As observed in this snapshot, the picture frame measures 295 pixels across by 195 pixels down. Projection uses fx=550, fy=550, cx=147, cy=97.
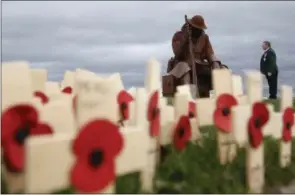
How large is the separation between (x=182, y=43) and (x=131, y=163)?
5374 mm

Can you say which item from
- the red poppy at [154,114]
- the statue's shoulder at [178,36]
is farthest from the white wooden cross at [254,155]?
the statue's shoulder at [178,36]

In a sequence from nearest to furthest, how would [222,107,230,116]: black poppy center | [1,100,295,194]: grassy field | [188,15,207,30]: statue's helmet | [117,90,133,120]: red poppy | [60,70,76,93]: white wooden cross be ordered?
[1,100,295,194]: grassy field, [222,107,230,116]: black poppy center, [117,90,133,120]: red poppy, [60,70,76,93]: white wooden cross, [188,15,207,30]: statue's helmet

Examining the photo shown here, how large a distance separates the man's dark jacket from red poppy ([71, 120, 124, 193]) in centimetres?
941

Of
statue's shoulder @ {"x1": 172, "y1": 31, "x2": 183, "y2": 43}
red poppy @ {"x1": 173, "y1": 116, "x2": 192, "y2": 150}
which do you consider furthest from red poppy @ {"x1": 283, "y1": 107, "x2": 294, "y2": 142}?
statue's shoulder @ {"x1": 172, "y1": 31, "x2": 183, "y2": 43}

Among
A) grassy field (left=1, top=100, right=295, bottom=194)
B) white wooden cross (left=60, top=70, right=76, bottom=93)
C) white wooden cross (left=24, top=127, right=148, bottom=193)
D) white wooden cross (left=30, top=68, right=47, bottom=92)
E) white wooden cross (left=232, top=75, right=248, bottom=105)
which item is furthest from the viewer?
white wooden cross (left=60, top=70, right=76, bottom=93)

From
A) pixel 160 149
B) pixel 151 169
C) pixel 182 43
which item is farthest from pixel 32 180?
pixel 182 43

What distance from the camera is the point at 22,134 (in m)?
1.71

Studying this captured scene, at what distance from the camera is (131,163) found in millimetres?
1802

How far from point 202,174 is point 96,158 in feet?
2.74

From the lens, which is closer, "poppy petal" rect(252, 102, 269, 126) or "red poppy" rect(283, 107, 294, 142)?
"poppy petal" rect(252, 102, 269, 126)

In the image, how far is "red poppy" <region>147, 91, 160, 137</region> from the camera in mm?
2233

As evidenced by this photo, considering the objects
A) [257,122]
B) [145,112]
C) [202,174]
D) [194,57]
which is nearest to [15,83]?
[145,112]

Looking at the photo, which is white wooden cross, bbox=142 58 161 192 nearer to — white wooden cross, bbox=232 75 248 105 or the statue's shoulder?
white wooden cross, bbox=232 75 248 105

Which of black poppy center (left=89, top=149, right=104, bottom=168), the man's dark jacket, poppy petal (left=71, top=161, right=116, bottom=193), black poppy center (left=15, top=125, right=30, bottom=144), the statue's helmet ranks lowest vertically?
poppy petal (left=71, top=161, right=116, bottom=193)
